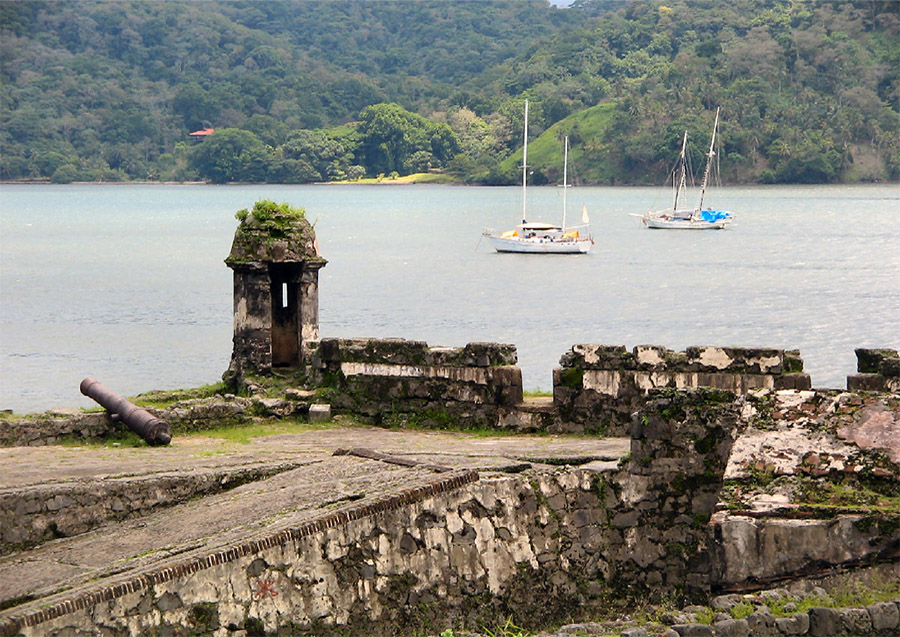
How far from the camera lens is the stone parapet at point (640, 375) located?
47.2 feet

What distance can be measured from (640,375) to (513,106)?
489 ft

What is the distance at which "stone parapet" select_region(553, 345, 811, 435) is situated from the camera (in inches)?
567

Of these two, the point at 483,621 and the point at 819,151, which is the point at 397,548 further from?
the point at 819,151

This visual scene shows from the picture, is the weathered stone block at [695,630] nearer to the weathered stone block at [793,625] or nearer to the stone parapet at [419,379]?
the weathered stone block at [793,625]

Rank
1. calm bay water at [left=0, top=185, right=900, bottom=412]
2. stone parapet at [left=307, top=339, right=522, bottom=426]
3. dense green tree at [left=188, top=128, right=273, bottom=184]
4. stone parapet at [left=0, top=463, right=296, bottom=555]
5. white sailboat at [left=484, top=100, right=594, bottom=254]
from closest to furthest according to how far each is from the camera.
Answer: stone parapet at [left=0, top=463, right=296, bottom=555], stone parapet at [left=307, top=339, right=522, bottom=426], calm bay water at [left=0, top=185, right=900, bottom=412], white sailboat at [left=484, top=100, right=594, bottom=254], dense green tree at [left=188, top=128, right=273, bottom=184]

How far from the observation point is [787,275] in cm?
6819

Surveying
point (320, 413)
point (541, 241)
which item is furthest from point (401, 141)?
point (320, 413)

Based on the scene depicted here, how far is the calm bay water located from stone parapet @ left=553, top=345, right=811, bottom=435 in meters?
17.9

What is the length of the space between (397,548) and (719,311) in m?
42.3

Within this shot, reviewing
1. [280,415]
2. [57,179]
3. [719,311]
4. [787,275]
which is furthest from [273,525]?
[57,179]

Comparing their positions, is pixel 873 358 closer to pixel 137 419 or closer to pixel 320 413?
pixel 320 413

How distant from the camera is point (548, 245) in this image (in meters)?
80.1

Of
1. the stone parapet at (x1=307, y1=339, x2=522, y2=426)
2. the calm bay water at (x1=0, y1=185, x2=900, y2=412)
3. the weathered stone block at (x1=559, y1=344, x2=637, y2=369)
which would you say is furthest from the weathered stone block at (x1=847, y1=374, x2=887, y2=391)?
the calm bay water at (x1=0, y1=185, x2=900, y2=412)

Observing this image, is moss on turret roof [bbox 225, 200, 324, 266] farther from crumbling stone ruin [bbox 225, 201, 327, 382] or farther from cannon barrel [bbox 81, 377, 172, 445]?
cannon barrel [bbox 81, 377, 172, 445]
